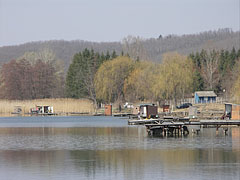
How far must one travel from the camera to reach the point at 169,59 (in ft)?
340

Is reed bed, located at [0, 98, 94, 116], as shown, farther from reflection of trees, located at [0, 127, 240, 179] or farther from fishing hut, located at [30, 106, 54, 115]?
reflection of trees, located at [0, 127, 240, 179]

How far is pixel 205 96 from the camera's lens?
116m

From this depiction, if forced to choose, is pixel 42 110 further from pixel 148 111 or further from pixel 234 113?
pixel 234 113

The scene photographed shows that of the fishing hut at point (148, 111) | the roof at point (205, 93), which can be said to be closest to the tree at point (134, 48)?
the roof at point (205, 93)

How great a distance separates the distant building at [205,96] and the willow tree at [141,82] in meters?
11.5

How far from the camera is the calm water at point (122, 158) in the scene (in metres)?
29.6

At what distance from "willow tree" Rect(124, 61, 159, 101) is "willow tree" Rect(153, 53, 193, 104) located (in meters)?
3.90

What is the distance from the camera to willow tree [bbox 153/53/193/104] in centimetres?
10038

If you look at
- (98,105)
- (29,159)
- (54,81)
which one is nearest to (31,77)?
(54,81)

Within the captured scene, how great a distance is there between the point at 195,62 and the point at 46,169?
106875mm

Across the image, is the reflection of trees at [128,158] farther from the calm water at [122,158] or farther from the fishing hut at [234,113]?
the fishing hut at [234,113]

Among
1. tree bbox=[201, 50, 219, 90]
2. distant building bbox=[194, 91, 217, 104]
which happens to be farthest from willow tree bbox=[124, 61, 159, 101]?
tree bbox=[201, 50, 219, 90]

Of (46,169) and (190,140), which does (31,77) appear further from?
(46,169)

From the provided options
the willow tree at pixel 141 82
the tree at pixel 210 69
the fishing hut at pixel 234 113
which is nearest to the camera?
the fishing hut at pixel 234 113
